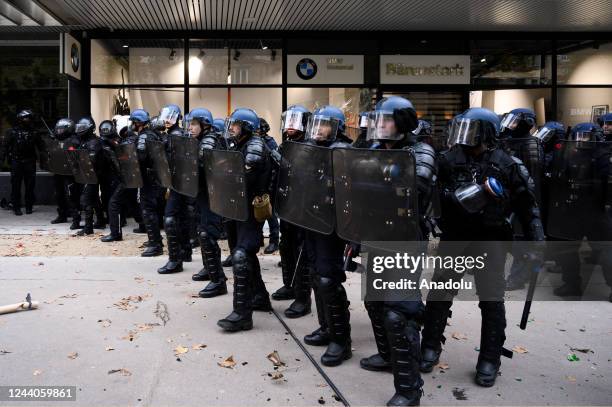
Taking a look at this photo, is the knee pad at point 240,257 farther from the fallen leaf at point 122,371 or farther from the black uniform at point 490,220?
the black uniform at point 490,220

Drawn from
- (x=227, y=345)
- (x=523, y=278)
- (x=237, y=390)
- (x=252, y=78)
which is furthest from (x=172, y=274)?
(x=252, y=78)

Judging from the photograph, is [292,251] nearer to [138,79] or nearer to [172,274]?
[172,274]

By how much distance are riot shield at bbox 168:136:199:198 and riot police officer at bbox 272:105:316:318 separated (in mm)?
1013

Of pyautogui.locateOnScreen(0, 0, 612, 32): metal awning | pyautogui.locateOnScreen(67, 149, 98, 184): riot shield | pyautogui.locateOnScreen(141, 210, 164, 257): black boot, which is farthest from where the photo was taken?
pyautogui.locateOnScreen(0, 0, 612, 32): metal awning

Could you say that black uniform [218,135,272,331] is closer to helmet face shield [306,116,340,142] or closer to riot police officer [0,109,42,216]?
helmet face shield [306,116,340,142]

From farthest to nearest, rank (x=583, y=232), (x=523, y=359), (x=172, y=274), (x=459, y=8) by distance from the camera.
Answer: (x=459, y=8) < (x=172, y=274) < (x=583, y=232) < (x=523, y=359)

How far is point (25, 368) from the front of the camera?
442cm

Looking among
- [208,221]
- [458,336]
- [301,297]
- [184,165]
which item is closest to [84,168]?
Answer: [184,165]

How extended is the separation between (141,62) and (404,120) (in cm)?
1135

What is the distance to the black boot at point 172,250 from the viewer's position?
7.37 meters

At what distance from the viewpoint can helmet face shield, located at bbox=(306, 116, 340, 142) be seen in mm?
4823

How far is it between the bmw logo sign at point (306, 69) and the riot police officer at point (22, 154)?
18.7 feet

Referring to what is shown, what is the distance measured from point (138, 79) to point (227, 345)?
33.8ft

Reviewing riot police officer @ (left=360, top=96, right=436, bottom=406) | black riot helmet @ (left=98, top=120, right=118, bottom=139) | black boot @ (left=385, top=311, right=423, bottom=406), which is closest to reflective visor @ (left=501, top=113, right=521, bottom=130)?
riot police officer @ (left=360, top=96, right=436, bottom=406)
